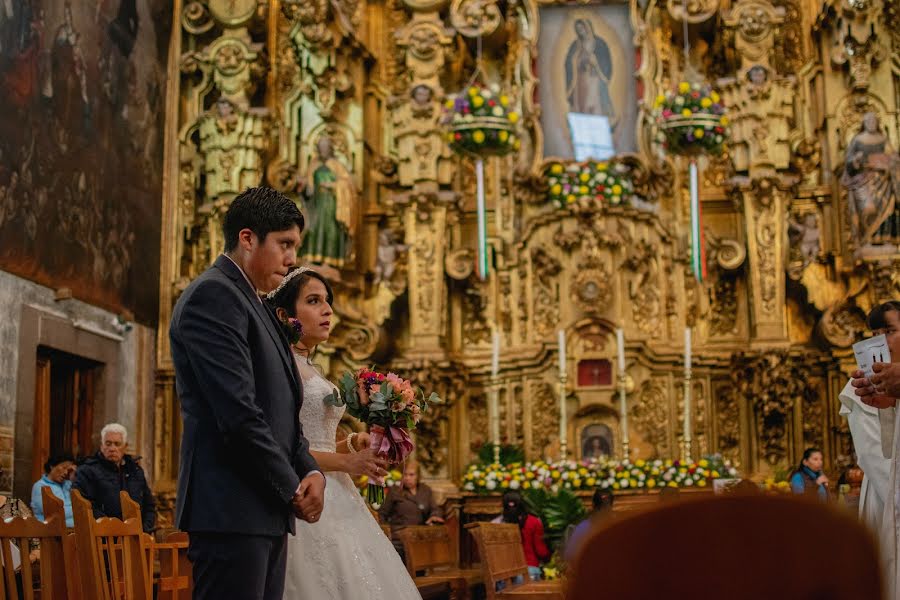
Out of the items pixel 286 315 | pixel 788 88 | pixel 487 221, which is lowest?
pixel 286 315

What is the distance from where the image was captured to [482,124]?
1352cm

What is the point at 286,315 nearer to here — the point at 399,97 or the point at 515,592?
the point at 515,592

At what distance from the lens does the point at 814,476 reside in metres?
11.8

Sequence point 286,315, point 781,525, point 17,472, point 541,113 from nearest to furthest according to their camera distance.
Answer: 1. point 781,525
2. point 286,315
3. point 17,472
4. point 541,113

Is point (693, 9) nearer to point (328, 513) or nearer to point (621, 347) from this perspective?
point (621, 347)

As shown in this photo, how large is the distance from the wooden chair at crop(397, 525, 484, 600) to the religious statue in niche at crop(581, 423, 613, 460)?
4559mm

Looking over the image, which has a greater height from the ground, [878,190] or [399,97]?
[399,97]

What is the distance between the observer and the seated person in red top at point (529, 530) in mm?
10922

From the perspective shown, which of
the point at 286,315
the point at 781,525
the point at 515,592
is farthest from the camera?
the point at 515,592

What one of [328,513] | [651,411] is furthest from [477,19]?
[328,513]

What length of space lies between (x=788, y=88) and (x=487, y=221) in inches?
145

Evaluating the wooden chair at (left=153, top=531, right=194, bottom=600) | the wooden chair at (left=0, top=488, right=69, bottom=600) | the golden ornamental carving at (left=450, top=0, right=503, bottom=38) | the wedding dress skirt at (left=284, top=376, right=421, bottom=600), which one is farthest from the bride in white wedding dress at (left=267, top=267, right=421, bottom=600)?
the golden ornamental carving at (left=450, top=0, right=503, bottom=38)

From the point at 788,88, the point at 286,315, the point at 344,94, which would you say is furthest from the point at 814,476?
the point at 286,315

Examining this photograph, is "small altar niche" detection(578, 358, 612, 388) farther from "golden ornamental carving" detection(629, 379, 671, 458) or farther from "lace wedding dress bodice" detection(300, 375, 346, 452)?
"lace wedding dress bodice" detection(300, 375, 346, 452)
